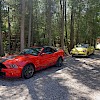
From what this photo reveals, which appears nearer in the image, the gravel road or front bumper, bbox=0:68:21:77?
the gravel road

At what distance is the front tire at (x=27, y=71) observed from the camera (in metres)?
7.02

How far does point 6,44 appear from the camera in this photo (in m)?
25.9

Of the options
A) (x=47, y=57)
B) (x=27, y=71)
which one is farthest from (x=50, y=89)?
(x=47, y=57)

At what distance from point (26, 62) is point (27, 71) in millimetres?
427

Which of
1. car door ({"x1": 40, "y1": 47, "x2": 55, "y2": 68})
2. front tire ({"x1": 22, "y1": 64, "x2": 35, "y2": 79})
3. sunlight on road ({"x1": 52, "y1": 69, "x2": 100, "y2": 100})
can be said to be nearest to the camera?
sunlight on road ({"x1": 52, "y1": 69, "x2": 100, "y2": 100})

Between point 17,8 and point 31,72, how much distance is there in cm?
1347

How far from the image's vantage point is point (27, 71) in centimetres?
720

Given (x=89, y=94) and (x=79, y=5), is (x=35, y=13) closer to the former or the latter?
(x=79, y=5)

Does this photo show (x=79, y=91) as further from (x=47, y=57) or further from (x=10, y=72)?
(x=47, y=57)

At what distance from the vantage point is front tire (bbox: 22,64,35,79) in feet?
23.0

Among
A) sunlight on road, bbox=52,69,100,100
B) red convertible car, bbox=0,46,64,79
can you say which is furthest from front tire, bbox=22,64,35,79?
sunlight on road, bbox=52,69,100,100

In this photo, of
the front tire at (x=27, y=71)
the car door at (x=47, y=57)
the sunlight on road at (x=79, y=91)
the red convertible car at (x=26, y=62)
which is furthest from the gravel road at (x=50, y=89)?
the car door at (x=47, y=57)

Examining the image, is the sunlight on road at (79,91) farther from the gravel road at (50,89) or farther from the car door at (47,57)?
the car door at (47,57)

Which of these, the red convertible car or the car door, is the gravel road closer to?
the red convertible car
